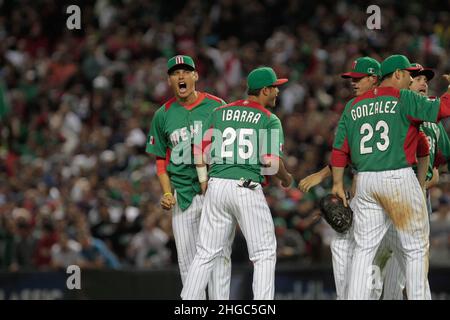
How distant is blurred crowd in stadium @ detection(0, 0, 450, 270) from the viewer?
585 inches

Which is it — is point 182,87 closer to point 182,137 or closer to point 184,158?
point 182,137

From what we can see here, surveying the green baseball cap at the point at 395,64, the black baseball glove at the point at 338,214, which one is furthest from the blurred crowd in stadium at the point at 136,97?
the green baseball cap at the point at 395,64

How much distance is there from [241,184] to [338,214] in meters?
0.89

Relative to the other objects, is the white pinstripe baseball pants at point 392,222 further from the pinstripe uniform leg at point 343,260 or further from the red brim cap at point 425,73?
the red brim cap at point 425,73

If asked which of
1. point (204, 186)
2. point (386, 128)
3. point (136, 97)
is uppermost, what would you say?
point (136, 97)

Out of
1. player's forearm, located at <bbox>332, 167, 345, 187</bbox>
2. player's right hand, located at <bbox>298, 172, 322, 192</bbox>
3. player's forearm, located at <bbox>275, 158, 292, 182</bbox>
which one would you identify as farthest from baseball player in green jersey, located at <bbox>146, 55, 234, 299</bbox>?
player's forearm, located at <bbox>332, 167, 345, 187</bbox>

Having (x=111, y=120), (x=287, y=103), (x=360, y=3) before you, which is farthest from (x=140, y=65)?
(x=360, y=3)

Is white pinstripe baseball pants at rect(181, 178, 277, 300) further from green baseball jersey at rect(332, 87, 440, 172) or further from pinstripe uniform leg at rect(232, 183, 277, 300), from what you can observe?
green baseball jersey at rect(332, 87, 440, 172)

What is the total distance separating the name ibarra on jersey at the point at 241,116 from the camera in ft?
29.6

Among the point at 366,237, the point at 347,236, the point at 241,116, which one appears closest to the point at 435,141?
the point at 347,236

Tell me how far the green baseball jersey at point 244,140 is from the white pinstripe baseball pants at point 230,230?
117 mm

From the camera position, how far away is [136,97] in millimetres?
18688

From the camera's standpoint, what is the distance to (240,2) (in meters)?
20.2

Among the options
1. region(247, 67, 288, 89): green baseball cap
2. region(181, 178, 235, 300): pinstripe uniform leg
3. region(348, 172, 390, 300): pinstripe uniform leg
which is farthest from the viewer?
region(247, 67, 288, 89): green baseball cap
